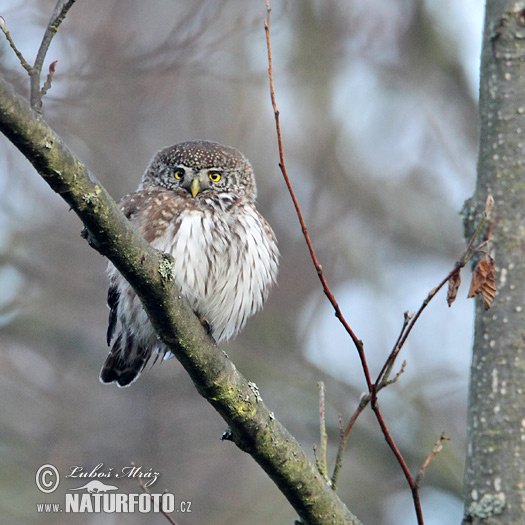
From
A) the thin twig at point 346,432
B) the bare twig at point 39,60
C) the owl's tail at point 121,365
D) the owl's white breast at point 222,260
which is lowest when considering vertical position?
the thin twig at point 346,432

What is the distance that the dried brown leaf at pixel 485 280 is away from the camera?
10.1 feet

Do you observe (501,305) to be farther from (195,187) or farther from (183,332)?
(195,187)

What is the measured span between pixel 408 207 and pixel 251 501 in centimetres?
397

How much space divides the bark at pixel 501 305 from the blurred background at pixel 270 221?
3.39 metres

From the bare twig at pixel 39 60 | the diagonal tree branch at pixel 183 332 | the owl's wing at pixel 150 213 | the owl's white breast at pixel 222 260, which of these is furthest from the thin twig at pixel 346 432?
the owl's wing at pixel 150 213

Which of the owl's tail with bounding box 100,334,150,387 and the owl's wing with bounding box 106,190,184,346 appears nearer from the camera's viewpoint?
the owl's wing with bounding box 106,190,184,346

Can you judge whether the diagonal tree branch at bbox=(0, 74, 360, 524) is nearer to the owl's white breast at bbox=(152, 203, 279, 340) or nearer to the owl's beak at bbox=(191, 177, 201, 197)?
the owl's white breast at bbox=(152, 203, 279, 340)

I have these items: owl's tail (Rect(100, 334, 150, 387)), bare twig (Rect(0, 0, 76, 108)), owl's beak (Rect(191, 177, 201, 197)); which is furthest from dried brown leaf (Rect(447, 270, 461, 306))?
owl's tail (Rect(100, 334, 150, 387))

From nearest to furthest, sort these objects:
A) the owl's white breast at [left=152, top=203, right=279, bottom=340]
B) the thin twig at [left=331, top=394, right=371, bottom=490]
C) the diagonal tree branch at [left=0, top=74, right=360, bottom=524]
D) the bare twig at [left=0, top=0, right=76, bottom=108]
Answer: the bare twig at [left=0, top=0, right=76, bottom=108] < the diagonal tree branch at [left=0, top=74, right=360, bottom=524] < the thin twig at [left=331, top=394, right=371, bottom=490] < the owl's white breast at [left=152, top=203, right=279, bottom=340]

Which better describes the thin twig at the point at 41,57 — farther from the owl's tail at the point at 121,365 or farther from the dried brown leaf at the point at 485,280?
the owl's tail at the point at 121,365

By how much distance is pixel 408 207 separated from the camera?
934 cm

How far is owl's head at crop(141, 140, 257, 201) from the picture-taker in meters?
4.58

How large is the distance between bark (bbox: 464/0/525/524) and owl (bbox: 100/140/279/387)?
4.05 ft

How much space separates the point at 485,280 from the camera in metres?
3.09
